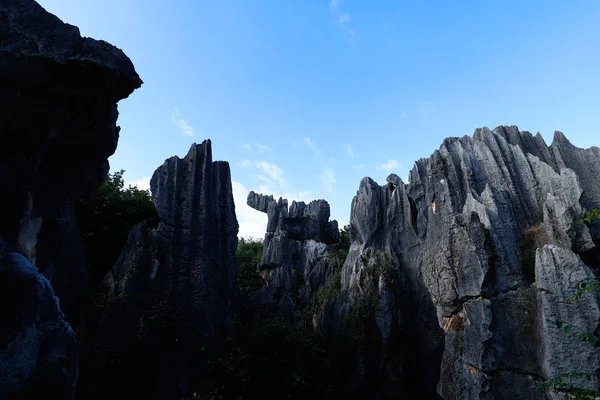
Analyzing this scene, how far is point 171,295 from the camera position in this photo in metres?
11.3

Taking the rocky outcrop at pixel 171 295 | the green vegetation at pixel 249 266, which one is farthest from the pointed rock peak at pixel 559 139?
the green vegetation at pixel 249 266

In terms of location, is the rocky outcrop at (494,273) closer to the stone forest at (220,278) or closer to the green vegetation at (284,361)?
the stone forest at (220,278)

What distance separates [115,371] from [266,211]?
27102 millimetres

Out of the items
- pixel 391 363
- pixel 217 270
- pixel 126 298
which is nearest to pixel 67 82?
pixel 126 298

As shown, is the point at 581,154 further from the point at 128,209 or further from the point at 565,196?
the point at 128,209

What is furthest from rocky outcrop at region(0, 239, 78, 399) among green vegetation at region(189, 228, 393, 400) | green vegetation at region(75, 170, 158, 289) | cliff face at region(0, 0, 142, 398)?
green vegetation at region(75, 170, 158, 289)

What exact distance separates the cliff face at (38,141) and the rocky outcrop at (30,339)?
11 mm

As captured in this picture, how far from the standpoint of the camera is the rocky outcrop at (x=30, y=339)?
417 centimetres

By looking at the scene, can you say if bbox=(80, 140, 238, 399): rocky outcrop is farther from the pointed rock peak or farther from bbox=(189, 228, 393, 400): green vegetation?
the pointed rock peak

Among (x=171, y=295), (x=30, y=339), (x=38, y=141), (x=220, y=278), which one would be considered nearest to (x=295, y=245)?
(x=220, y=278)

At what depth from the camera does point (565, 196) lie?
44.8 ft

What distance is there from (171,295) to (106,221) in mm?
6062

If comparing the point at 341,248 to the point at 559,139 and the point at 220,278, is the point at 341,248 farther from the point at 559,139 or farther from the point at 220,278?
the point at 220,278

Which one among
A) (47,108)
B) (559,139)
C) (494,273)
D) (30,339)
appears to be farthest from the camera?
(559,139)
